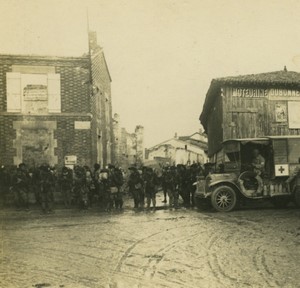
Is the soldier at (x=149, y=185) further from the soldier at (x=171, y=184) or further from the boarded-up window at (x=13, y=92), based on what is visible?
the boarded-up window at (x=13, y=92)

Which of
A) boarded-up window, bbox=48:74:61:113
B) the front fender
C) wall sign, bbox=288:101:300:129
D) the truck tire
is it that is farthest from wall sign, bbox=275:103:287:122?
boarded-up window, bbox=48:74:61:113

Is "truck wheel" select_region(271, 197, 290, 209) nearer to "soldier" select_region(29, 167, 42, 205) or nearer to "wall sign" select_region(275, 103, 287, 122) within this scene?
"wall sign" select_region(275, 103, 287, 122)

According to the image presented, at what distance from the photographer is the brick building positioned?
655 inches

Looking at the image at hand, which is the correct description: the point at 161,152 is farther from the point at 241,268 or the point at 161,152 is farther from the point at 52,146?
the point at 241,268

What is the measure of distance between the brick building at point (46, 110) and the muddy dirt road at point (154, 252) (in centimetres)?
598

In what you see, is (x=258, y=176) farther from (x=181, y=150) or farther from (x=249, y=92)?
(x=181, y=150)

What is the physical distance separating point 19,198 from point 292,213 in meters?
8.81

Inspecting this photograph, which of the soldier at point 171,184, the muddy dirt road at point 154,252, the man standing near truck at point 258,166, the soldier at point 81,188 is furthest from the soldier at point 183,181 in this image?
the muddy dirt road at point 154,252

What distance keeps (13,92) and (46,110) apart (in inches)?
56.5

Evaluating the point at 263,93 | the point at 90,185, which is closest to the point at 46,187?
the point at 90,185

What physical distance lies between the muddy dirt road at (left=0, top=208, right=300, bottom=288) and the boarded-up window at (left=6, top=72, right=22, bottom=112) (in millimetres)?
6629

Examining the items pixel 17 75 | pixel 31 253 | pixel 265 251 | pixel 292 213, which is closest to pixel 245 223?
pixel 292 213

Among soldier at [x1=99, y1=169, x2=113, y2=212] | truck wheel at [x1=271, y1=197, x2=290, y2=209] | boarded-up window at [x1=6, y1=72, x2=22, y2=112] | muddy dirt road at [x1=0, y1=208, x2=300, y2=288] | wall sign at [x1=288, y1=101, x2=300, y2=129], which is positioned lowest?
muddy dirt road at [x1=0, y1=208, x2=300, y2=288]

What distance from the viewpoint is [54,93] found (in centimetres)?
1698
